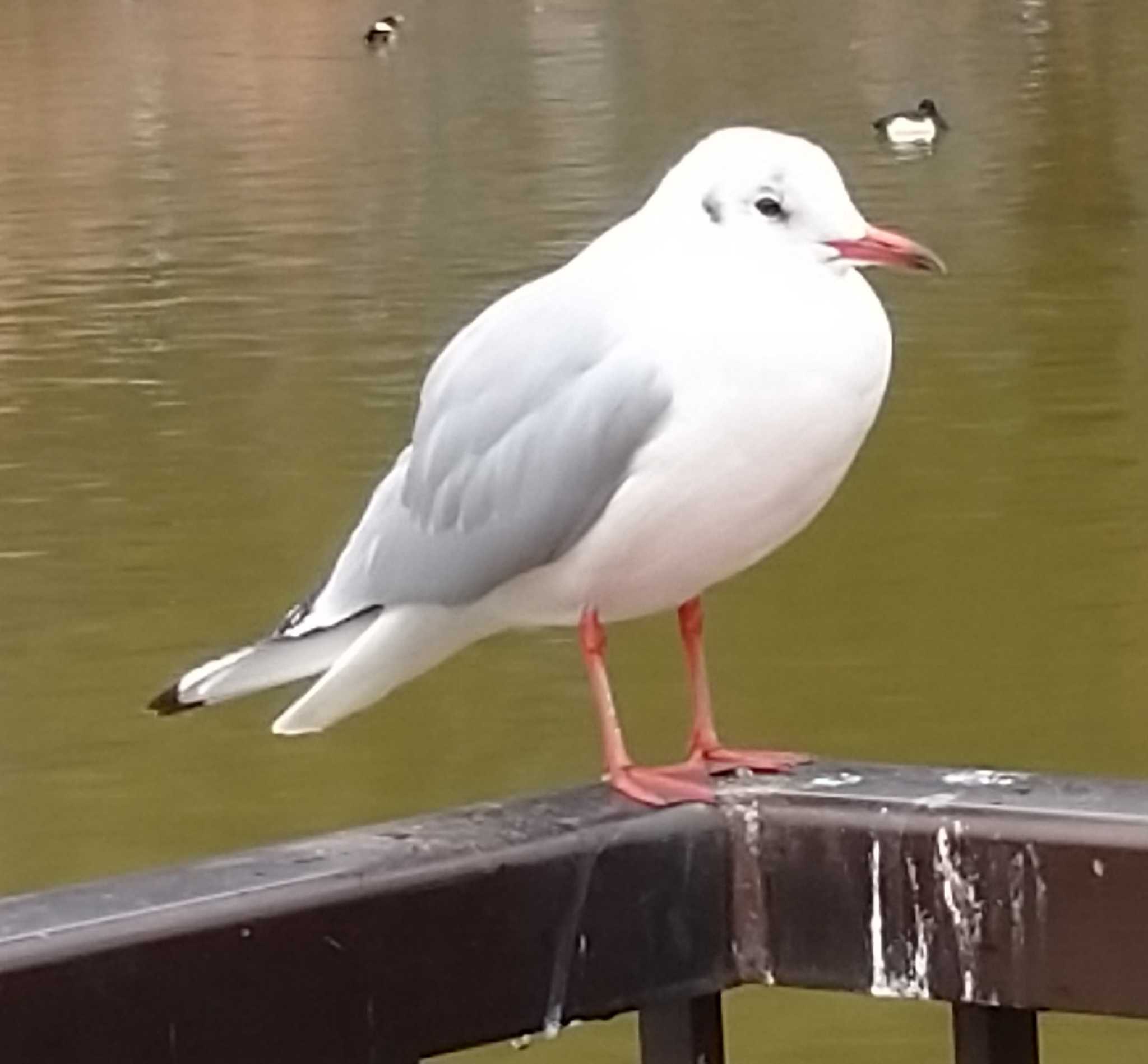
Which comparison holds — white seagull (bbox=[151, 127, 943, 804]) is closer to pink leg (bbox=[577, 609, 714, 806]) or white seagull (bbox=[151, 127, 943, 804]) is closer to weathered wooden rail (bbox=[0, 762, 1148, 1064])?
pink leg (bbox=[577, 609, 714, 806])

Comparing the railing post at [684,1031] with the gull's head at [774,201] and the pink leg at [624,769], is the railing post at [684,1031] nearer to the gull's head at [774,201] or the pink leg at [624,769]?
the pink leg at [624,769]

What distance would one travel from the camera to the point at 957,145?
61.7 feet

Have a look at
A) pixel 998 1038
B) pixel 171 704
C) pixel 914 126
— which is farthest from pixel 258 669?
pixel 914 126

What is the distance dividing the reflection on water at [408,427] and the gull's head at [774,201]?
340 cm

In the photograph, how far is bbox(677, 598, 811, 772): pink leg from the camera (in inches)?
80.1

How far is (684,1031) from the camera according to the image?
166 cm

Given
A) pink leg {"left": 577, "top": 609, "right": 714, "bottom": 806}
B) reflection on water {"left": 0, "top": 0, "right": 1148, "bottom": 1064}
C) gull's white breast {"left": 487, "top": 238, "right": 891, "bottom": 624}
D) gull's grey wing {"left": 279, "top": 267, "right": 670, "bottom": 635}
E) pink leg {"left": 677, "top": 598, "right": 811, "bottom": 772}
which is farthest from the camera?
reflection on water {"left": 0, "top": 0, "right": 1148, "bottom": 1064}

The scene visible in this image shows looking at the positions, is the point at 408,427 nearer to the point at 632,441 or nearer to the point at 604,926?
the point at 632,441

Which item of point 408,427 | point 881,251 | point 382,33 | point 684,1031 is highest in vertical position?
point 382,33

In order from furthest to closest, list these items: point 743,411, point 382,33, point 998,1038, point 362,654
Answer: point 382,33, point 362,654, point 743,411, point 998,1038

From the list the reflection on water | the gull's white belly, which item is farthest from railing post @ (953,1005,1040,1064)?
the reflection on water

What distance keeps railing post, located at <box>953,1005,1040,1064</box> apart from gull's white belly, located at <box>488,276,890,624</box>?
0.65 m

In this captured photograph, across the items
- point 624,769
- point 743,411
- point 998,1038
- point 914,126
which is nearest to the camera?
point 998,1038

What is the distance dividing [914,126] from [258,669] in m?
17.0
